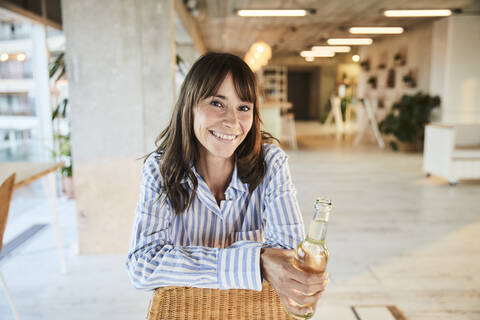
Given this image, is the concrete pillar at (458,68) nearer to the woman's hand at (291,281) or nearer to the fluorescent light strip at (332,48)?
the fluorescent light strip at (332,48)

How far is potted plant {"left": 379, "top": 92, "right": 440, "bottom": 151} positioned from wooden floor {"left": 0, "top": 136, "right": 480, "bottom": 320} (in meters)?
2.55

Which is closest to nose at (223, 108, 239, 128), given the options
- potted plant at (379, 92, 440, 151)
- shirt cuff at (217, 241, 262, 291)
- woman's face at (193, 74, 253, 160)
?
woman's face at (193, 74, 253, 160)

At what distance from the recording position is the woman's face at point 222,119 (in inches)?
43.8

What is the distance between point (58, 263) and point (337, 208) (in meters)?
2.73

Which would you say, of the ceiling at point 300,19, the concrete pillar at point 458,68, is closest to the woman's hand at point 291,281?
the ceiling at point 300,19

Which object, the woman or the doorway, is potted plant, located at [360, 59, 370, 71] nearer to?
the doorway

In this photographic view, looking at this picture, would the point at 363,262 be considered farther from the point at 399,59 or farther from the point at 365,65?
the point at 365,65

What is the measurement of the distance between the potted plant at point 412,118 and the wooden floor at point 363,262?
8.36 feet

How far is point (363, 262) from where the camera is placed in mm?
2803

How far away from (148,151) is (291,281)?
2.21 meters

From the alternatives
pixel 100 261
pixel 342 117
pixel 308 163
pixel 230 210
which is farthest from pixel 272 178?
pixel 342 117

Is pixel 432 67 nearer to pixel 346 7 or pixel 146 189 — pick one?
pixel 346 7

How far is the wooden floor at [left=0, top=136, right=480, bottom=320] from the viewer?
87.7 inches

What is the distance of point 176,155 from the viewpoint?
3.93 feet
